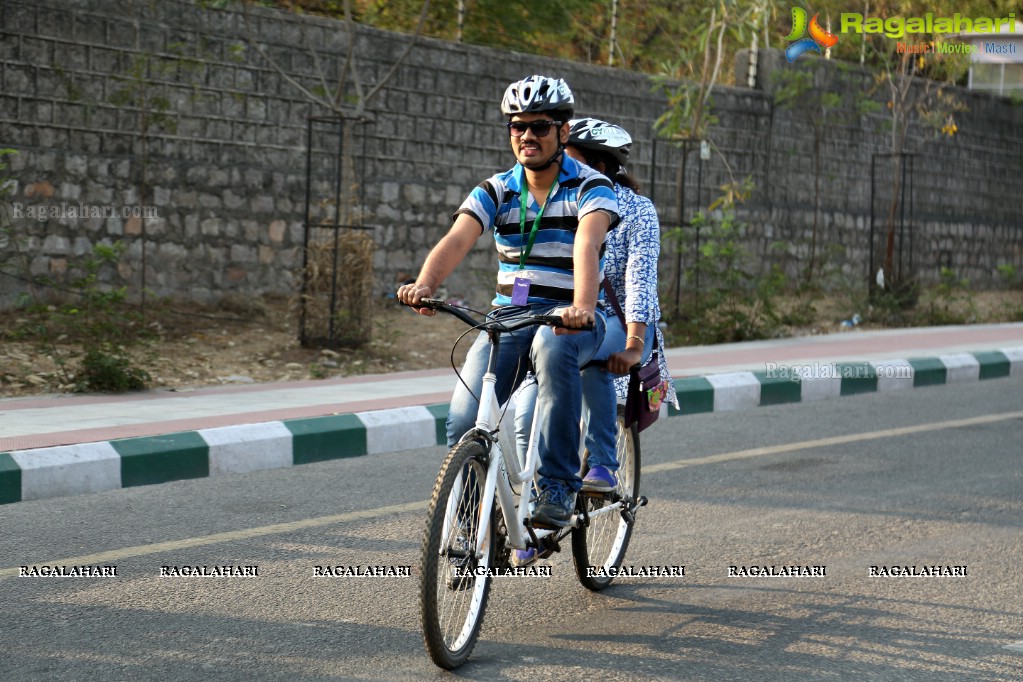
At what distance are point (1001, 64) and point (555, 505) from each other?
24.7 meters

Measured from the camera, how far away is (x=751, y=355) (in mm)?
12133

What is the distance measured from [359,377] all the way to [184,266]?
2.64 meters

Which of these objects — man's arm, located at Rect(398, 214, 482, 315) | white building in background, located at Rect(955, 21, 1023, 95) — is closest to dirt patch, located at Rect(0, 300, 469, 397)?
man's arm, located at Rect(398, 214, 482, 315)

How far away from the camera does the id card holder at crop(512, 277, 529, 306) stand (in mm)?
4363

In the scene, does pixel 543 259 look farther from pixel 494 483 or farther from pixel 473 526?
pixel 473 526

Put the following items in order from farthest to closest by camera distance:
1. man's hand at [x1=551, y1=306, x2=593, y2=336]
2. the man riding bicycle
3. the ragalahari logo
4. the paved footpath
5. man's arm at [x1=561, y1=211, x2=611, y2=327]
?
the ragalahari logo, the paved footpath, the man riding bicycle, man's arm at [x1=561, y1=211, x2=611, y2=327], man's hand at [x1=551, y1=306, x2=593, y2=336]

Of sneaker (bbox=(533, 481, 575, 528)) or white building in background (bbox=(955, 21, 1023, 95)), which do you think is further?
white building in background (bbox=(955, 21, 1023, 95))

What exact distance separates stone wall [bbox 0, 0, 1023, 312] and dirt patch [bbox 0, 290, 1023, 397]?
1.47 ft

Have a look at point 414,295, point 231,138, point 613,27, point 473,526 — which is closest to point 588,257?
point 414,295

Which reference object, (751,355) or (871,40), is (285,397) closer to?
(751,355)

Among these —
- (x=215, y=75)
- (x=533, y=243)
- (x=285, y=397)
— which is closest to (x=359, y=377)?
(x=285, y=397)

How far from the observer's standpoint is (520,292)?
4.38 metres

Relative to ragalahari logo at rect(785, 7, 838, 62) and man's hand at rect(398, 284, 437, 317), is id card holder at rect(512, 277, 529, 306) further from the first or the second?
ragalahari logo at rect(785, 7, 838, 62)

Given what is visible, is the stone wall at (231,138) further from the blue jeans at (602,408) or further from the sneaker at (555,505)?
the sneaker at (555,505)
